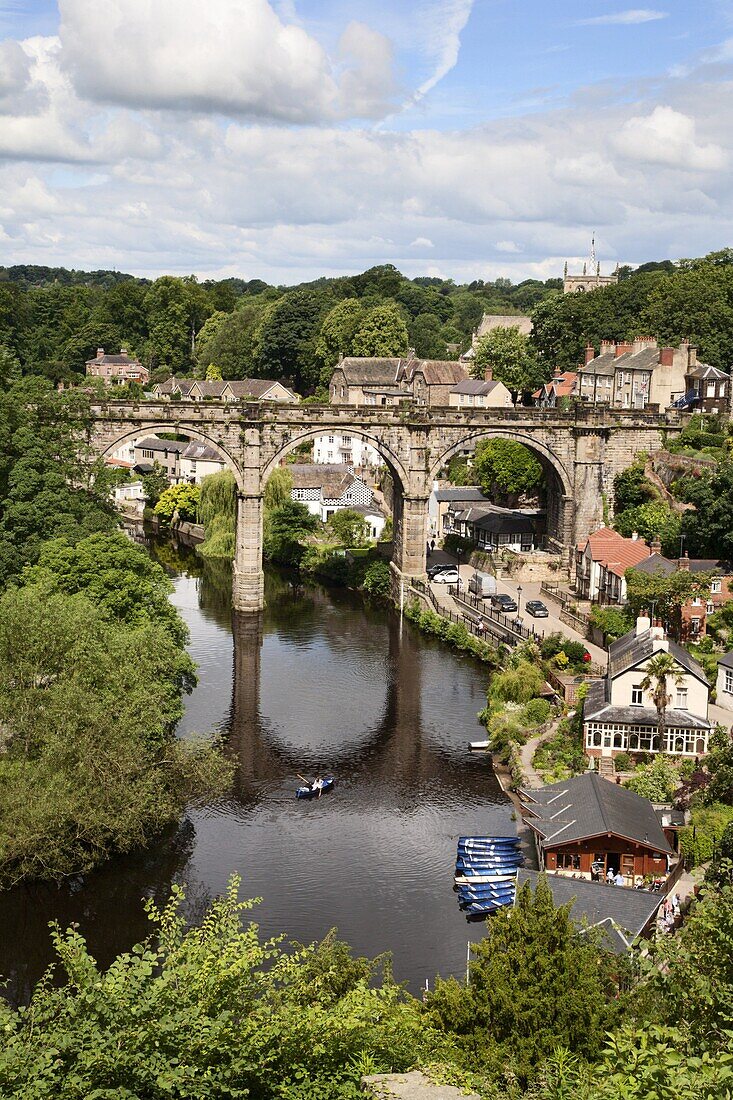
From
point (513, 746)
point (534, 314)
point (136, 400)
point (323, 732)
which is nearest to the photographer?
point (513, 746)

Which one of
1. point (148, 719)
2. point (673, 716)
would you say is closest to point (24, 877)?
point (148, 719)

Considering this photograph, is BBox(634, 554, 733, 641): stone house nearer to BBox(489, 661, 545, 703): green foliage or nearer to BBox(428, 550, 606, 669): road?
BBox(428, 550, 606, 669): road

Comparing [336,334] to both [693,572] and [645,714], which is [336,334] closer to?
[693,572]

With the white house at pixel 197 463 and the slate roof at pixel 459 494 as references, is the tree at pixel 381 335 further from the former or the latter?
the slate roof at pixel 459 494

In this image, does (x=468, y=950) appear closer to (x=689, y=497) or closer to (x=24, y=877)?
(x=24, y=877)

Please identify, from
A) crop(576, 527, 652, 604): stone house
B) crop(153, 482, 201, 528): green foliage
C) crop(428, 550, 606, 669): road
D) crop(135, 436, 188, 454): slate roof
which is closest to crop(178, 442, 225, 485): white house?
crop(135, 436, 188, 454): slate roof

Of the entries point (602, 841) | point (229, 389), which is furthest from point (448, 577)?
point (229, 389)
